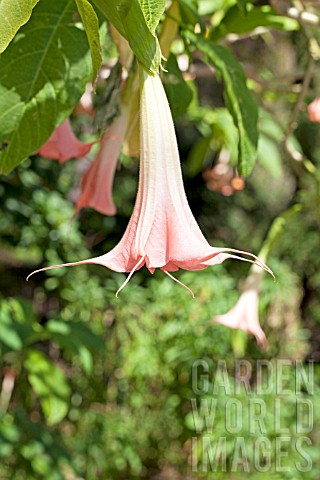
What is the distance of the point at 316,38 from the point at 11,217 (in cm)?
110

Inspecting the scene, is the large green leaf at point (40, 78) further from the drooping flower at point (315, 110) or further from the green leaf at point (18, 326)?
the green leaf at point (18, 326)

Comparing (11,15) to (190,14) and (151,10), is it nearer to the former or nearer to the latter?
(151,10)

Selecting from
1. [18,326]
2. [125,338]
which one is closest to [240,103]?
[18,326]

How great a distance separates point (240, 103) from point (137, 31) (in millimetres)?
246

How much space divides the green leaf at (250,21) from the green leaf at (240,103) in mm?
236

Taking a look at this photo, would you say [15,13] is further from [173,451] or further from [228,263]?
[228,263]

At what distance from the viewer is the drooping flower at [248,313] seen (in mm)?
964

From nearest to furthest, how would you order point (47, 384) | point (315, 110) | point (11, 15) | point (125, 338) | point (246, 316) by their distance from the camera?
point (11, 15) < point (246, 316) < point (315, 110) < point (47, 384) < point (125, 338)

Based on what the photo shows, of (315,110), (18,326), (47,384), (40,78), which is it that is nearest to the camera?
(40,78)

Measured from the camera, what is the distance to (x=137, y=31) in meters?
0.39

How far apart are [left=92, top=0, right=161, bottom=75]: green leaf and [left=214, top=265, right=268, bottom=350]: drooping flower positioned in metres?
0.60

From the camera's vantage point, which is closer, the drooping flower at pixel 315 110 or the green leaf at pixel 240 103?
the green leaf at pixel 240 103

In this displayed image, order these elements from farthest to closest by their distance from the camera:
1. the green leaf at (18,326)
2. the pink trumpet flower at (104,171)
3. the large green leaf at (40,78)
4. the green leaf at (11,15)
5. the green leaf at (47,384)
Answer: the green leaf at (47,384) → the green leaf at (18,326) → the pink trumpet flower at (104,171) → the large green leaf at (40,78) → the green leaf at (11,15)

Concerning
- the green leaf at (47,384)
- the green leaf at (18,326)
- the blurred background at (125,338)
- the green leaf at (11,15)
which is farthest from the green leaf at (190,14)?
the green leaf at (47,384)
